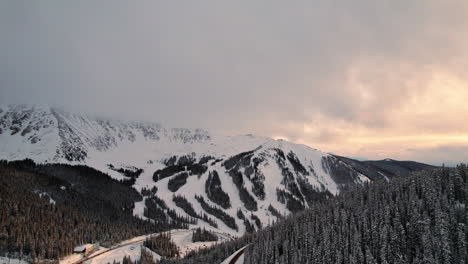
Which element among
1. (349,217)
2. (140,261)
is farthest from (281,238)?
(140,261)

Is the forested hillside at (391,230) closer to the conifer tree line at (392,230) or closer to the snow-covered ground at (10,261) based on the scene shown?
the conifer tree line at (392,230)

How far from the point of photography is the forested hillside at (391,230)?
248 feet

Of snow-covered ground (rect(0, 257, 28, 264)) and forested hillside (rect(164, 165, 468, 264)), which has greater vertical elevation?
forested hillside (rect(164, 165, 468, 264))

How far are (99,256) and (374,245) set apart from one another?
17298 cm

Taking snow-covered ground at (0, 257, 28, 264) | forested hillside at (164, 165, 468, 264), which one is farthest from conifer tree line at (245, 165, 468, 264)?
snow-covered ground at (0, 257, 28, 264)

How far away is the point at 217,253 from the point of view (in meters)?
151

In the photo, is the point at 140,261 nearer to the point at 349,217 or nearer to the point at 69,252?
the point at 69,252

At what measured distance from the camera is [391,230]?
83.4m

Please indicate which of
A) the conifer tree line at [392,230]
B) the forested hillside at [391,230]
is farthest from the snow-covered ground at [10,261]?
the conifer tree line at [392,230]

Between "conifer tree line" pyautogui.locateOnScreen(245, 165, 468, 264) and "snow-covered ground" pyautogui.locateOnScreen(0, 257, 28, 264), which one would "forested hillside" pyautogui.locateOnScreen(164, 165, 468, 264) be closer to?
"conifer tree line" pyautogui.locateOnScreen(245, 165, 468, 264)

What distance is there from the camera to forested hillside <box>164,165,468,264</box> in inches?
2977

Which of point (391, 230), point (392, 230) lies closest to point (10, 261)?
point (391, 230)

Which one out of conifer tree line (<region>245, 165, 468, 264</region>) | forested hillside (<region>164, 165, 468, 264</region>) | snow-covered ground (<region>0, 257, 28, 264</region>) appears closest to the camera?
conifer tree line (<region>245, 165, 468, 264</region>)

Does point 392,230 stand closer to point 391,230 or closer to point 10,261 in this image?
point 391,230
